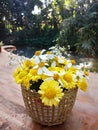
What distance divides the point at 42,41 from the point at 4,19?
1.39 m

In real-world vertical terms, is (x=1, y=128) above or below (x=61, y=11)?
above

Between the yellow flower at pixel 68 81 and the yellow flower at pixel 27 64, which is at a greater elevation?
the yellow flower at pixel 27 64

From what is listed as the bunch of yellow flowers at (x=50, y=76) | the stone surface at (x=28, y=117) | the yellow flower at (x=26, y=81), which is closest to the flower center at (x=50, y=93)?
the bunch of yellow flowers at (x=50, y=76)

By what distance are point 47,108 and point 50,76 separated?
0.44ft

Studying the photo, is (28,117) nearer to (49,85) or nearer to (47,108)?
(47,108)

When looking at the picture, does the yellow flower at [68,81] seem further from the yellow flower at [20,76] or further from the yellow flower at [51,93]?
the yellow flower at [20,76]

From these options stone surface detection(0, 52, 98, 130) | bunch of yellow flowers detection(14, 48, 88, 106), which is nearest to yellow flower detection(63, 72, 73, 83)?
bunch of yellow flowers detection(14, 48, 88, 106)

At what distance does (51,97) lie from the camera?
2.76ft


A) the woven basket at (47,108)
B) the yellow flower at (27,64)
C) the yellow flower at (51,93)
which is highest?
the yellow flower at (27,64)

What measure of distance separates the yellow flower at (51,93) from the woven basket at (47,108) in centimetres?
5

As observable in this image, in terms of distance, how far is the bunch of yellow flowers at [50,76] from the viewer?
2.78ft

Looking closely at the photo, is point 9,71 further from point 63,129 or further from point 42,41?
point 42,41

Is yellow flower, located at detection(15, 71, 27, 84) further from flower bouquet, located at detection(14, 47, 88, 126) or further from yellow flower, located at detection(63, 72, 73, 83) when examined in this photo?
yellow flower, located at detection(63, 72, 73, 83)

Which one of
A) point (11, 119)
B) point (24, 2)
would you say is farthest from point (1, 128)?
point (24, 2)
